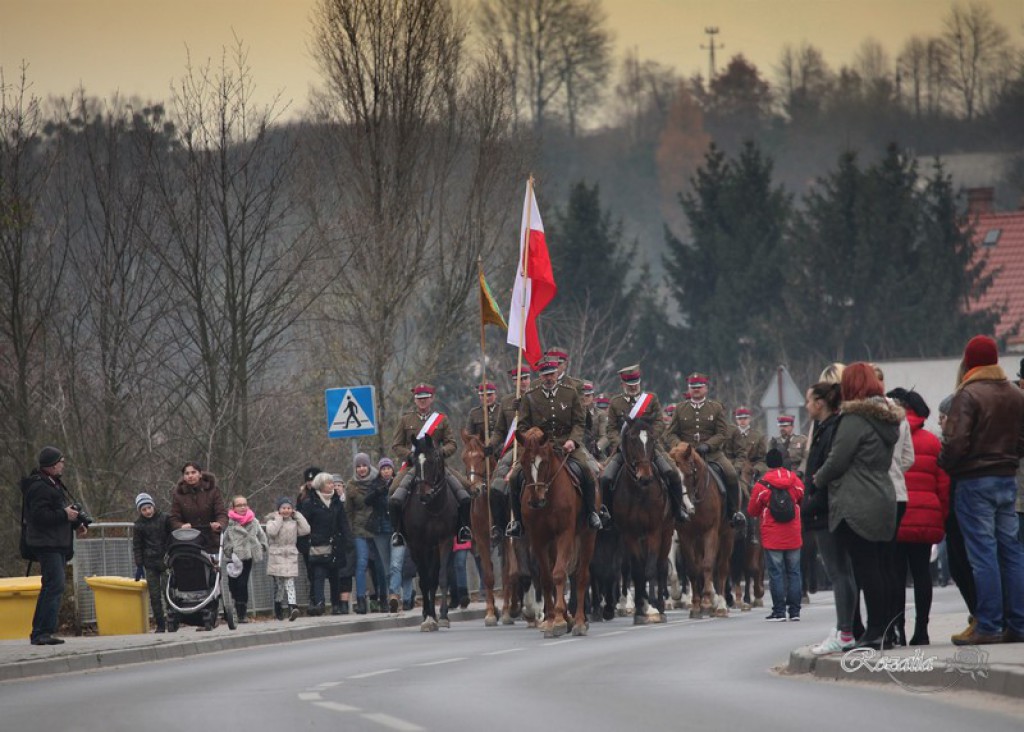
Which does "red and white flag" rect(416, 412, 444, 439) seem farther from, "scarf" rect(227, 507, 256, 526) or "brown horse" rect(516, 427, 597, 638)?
"scarf" rect(227, 507, 256, 526)

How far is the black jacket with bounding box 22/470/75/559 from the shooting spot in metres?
21.7

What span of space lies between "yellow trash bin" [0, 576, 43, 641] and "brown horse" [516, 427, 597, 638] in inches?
227

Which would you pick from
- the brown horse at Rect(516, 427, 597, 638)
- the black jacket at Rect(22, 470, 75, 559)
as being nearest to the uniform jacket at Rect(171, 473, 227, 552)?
the black jacket at Rect(22, 470, 75, 559)

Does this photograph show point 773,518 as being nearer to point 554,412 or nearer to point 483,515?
point 554,412

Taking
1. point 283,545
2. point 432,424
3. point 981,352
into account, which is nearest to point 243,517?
point 283,545

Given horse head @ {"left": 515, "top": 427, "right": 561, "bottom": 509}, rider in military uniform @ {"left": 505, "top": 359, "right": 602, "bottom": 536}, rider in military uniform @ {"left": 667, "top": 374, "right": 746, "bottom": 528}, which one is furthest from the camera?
rider in military uniform @ {"left": 667, "top": 374, "right": 746, "bottom": 528}

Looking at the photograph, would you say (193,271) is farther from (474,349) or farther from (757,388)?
(757,388)

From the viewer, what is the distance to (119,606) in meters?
25.7

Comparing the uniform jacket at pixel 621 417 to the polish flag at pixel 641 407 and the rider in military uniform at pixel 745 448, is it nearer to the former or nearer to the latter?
the polish flag at pixel 641 407

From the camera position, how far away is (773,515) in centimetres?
Result: 2525

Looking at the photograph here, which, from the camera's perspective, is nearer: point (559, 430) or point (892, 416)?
point (892, 416)

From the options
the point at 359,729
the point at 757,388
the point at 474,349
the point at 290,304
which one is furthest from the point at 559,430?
the point at 757,388

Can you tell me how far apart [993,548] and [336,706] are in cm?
467

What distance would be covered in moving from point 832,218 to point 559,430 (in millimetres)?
56225
